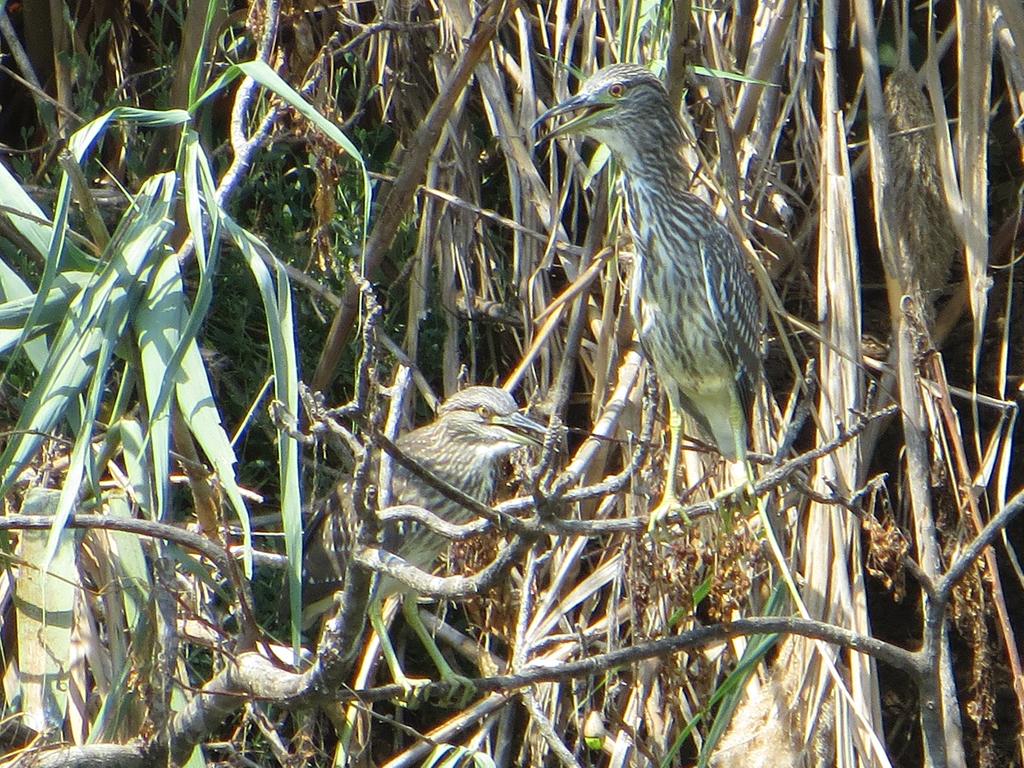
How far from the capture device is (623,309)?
147 inches

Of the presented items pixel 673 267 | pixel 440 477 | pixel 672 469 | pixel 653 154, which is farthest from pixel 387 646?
pixel 653 154

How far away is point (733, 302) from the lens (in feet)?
10.8

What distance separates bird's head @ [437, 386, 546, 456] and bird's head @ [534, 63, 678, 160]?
2.44 ft

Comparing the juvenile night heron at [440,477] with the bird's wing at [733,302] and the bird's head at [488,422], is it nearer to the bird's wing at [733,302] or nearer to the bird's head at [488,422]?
the bird's head at [488,422]

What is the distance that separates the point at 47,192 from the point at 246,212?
62cm

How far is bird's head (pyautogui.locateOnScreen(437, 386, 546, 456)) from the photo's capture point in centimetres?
370

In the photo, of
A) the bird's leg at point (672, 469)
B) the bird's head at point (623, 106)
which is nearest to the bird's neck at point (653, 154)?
the bird's head at point (623, 106)

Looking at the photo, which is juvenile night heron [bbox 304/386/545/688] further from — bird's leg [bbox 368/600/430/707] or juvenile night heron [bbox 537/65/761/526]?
juvenile night heron [bbox 537/65/761/526]

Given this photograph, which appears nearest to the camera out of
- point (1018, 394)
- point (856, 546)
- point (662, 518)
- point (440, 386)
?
point (662, 518)

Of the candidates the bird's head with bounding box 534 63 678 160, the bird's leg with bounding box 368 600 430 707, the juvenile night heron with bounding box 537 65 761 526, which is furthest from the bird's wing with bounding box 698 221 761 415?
the bird's leg with bounding box 368 600 430 707

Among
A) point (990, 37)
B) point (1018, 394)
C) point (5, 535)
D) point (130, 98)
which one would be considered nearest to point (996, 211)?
point (1018, 394)

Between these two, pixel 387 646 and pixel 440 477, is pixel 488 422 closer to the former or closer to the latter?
pixel 440 477

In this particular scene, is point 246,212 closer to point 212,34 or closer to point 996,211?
point 212,34

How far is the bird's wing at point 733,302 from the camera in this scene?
326cm
